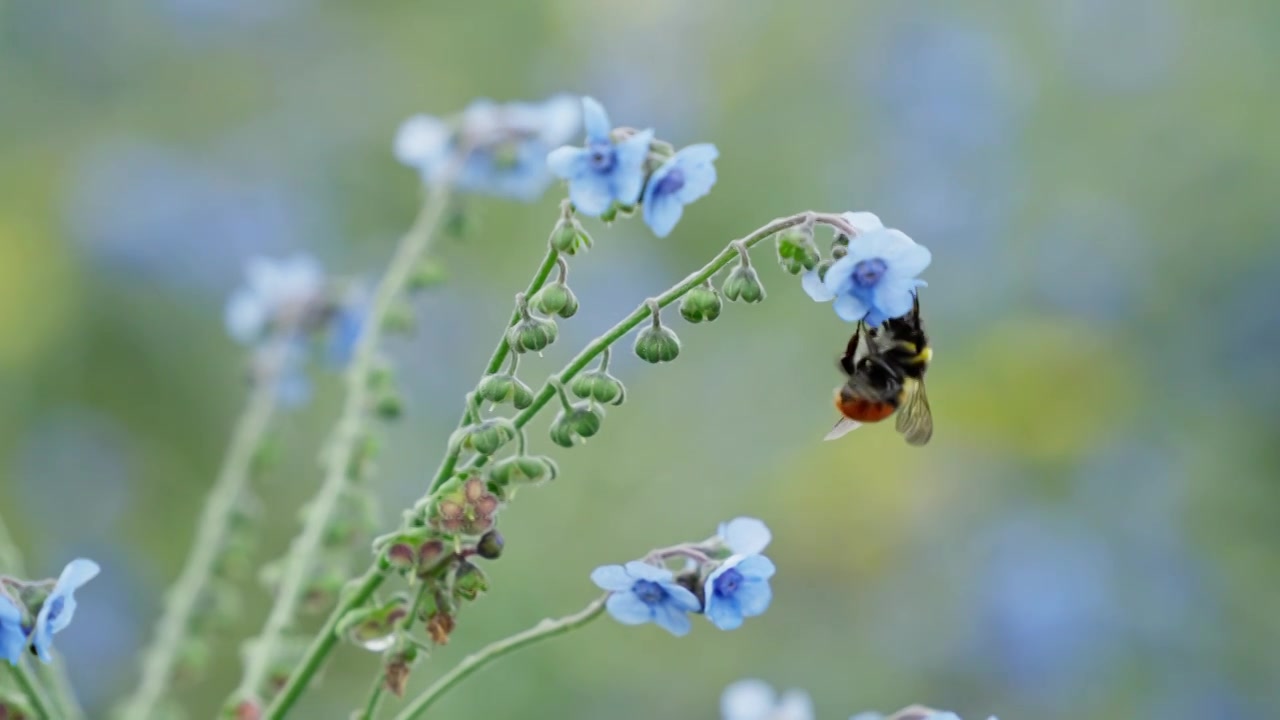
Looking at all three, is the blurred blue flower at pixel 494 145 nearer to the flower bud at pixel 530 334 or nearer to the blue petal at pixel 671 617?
the flower bud at pixel 530 334

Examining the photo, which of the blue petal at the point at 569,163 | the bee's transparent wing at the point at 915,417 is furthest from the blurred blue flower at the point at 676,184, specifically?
the bee's transparent wing at the point at 915,417

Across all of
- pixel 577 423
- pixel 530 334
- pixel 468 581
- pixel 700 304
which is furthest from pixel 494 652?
pixel 700 304

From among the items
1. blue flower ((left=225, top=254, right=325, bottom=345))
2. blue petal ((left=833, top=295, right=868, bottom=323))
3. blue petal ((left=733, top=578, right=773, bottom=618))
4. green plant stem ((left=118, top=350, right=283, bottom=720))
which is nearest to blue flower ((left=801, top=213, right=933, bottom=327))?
blue petal ((left=833, top=295, right=868, bottom=323))

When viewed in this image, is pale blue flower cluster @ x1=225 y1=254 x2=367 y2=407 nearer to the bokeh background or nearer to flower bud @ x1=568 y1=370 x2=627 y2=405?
flower bud @ x1=568 y1=370 x2=627 y2=405

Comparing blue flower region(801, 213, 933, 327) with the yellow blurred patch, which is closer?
blue flower region(801, 213, 933, 327)

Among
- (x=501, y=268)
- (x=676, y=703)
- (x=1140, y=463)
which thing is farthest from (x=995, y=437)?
(x=501, y=268)

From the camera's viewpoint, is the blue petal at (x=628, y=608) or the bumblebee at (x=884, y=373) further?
the bumblebee at (x=884, y=373)
